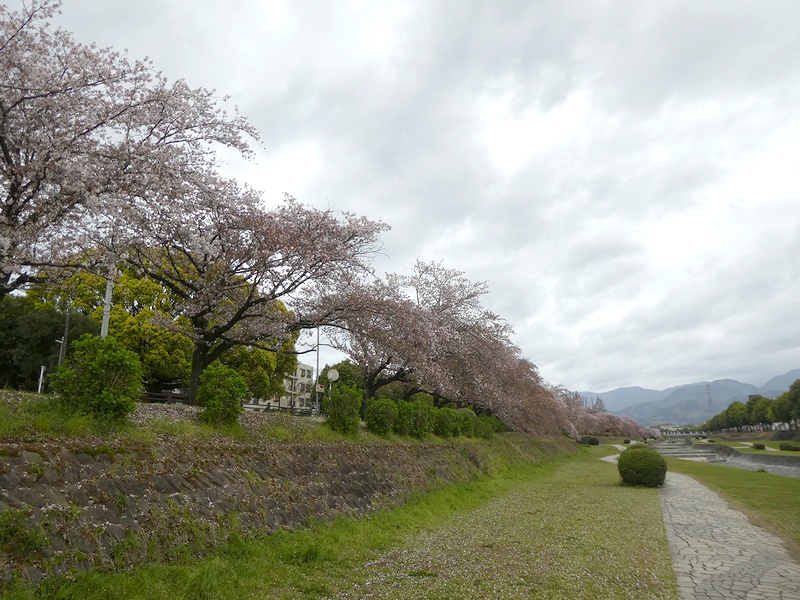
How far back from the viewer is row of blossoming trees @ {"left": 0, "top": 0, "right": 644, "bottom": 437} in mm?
9289

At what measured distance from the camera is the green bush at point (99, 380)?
817cm

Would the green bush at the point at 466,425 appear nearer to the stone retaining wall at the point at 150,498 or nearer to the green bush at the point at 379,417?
the green bush at the point at 379,417

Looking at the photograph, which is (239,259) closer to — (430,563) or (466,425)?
(430,563)

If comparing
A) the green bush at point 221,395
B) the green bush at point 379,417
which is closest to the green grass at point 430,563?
the green bush at point 221,395

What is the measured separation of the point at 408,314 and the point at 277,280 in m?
4.66

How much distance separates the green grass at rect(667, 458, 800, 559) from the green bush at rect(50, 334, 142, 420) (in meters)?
12.5

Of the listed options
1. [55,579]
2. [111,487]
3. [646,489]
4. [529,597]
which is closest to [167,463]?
[111,487]

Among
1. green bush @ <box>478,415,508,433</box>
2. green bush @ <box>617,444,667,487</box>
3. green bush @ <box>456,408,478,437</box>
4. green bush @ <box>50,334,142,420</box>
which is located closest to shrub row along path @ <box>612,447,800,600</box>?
green bush @ <box>617,444,667,487</box>

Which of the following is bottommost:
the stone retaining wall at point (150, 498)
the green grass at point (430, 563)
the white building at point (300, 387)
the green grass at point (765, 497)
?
the green grass at point (765, 497)

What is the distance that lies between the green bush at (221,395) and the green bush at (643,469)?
688 inches

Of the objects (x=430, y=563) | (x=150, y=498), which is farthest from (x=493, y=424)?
(x=150, y=498)

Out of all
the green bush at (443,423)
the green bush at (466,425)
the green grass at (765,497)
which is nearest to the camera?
the green grass at (765,497)

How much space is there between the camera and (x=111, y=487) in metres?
6.17

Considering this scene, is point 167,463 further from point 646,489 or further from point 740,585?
point 646,489
